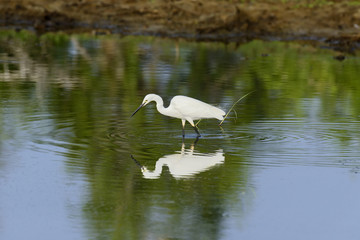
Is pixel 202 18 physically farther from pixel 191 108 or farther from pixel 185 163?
pixel 185 163

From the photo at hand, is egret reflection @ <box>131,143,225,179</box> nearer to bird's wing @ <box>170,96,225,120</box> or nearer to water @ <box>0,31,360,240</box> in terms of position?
water @ <box>0,31,360,240</box>

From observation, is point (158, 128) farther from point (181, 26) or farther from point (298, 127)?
point (181, 26)

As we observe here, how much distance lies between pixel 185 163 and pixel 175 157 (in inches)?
15.3

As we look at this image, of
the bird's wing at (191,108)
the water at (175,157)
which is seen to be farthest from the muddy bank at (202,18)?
the bird's wing at (191,108)

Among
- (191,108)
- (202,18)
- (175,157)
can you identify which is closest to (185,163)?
(175,157)

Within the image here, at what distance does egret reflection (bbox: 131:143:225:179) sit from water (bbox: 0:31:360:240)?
14mm

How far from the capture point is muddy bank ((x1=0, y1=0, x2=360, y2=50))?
2902 cm

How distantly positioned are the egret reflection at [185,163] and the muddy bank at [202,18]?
17.0m

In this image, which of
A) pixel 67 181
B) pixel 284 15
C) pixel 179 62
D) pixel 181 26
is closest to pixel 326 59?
pixel 179 62

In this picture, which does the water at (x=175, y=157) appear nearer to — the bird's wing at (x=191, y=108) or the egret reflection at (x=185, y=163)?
the egret reflection at (x=185, y=163)

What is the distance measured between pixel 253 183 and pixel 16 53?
55.5 feet

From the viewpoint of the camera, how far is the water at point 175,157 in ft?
24.8

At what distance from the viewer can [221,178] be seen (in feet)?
30.6

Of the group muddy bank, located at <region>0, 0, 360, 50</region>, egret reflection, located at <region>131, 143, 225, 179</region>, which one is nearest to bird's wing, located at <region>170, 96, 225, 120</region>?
egret reflection, located at <region>131, 143, 225, 179</region>
